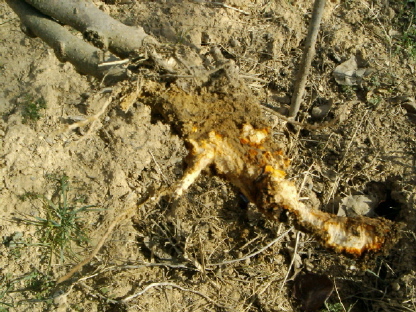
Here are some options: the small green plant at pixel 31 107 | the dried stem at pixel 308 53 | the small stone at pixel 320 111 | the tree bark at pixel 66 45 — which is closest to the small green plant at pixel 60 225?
the small green plant at pixel 31 107

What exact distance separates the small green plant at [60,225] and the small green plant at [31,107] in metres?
0.48

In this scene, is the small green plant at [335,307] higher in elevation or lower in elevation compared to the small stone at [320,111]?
lower

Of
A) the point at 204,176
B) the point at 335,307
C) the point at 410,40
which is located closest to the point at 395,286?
the point at 335,307

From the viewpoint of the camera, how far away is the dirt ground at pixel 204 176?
6.93ft

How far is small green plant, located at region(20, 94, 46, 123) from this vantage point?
238 centimetres

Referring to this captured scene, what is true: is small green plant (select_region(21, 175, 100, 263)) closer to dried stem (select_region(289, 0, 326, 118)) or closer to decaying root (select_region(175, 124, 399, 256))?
decaying root (select_region(175, 124, 399, 256))

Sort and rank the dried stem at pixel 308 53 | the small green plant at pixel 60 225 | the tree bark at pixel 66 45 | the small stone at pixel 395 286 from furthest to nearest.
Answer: the small green plant at pixel 60 225 → the small stone at pixel 395 286 → the dried stem at pixel 308 53 → the tree bark at pixel 66 45

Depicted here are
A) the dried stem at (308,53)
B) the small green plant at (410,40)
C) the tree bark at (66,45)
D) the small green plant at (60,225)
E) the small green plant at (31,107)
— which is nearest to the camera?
the tree bark at (66,45)

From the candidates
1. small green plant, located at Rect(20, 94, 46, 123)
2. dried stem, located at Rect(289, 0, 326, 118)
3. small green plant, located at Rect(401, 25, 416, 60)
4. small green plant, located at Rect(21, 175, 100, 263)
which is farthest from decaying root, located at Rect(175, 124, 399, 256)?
small green plant, located at Rect(401, 25, 416, 60)

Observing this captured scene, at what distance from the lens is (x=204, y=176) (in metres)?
2.33

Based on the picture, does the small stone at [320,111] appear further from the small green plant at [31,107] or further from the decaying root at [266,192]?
the small green plant at [31,107]

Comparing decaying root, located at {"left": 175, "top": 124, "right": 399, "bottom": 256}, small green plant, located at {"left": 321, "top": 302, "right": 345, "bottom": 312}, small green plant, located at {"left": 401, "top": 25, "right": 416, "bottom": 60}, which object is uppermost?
small green plant, located at {"left": 401, "top": 25, "right": 416, "bottom": 60}

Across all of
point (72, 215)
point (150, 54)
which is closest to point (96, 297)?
point (72, 215)

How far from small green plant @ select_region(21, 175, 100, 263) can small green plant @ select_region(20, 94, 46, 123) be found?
19.0 inches
